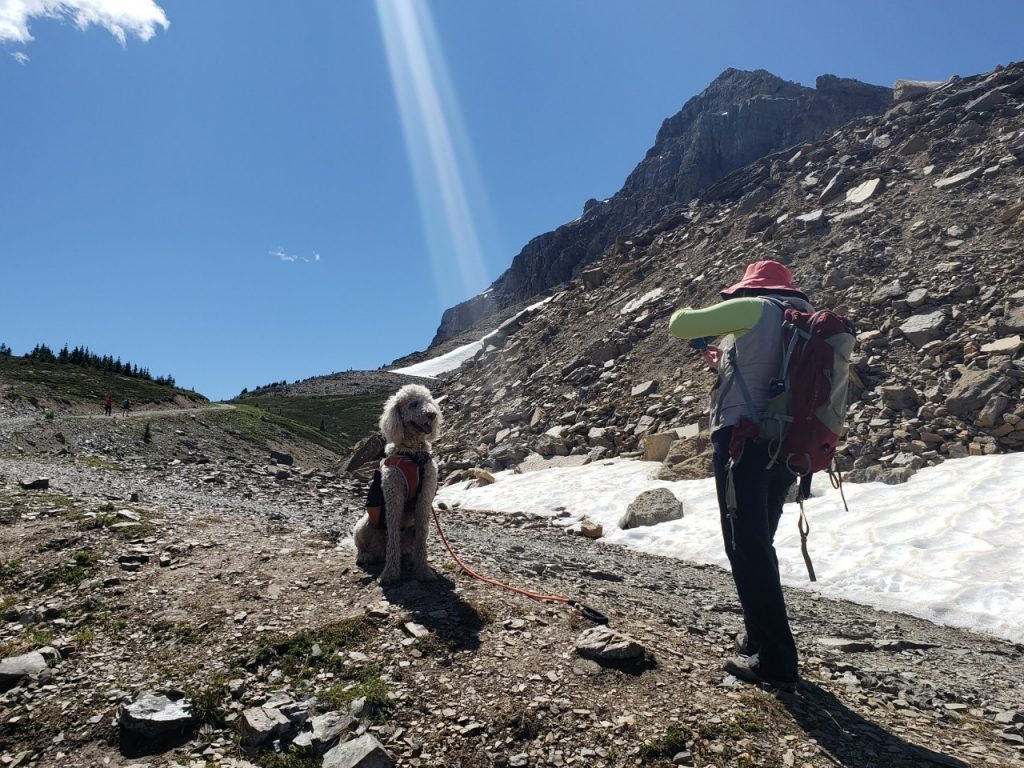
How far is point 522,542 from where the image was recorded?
32.9ft

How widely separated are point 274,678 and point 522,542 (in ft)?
21.3

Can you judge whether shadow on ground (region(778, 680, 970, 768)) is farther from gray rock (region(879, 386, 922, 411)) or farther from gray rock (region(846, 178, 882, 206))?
gray rock (region(846, 178, 882, 206))

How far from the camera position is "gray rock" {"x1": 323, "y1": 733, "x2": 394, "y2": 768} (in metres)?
2.96

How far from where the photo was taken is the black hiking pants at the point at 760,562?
3.89m

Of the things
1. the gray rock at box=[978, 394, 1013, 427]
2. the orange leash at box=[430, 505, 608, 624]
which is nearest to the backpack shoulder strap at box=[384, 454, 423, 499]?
the orange leash at box=[430, 505, 608, 624]

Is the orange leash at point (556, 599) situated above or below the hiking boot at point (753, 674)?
above

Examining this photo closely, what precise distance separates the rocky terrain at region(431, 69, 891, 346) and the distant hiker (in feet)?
296

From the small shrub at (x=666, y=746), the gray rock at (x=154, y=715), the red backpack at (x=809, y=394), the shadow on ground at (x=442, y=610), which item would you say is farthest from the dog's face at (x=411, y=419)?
the small shrub at (x=666, y=746)

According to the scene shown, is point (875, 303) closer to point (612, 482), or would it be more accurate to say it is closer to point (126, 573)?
point (612, 482)

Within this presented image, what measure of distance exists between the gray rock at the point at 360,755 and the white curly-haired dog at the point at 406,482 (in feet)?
7.80

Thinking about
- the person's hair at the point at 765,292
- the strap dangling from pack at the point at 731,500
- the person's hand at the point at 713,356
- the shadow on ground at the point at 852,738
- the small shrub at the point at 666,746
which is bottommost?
the shadow on ground at the point at 852,738

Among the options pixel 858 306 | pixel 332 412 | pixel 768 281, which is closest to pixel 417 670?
pixel 768 281

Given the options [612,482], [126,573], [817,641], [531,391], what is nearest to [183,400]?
[531,391]

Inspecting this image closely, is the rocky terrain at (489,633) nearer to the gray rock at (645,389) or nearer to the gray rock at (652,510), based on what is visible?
the gray rock at (652,510)
